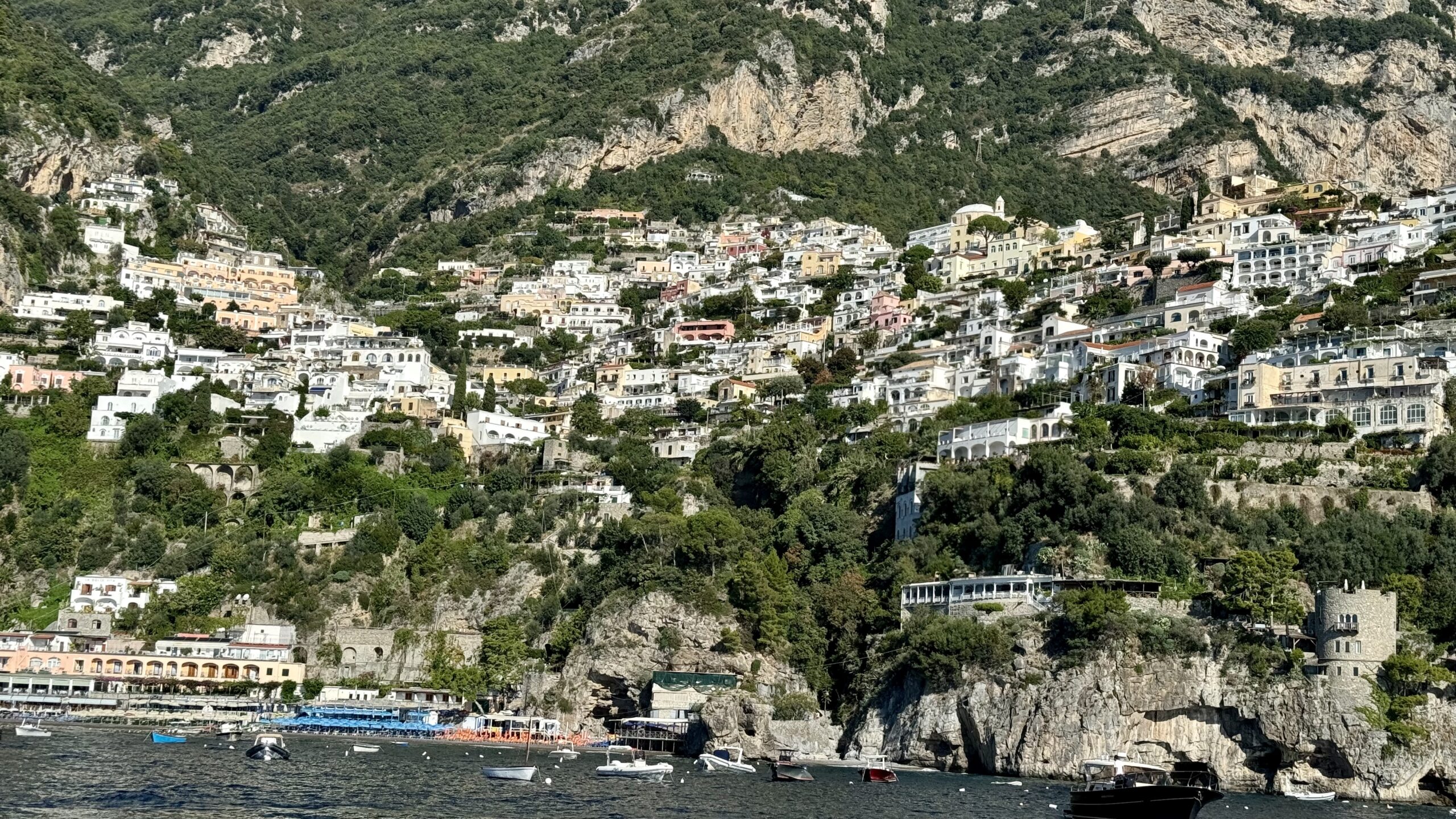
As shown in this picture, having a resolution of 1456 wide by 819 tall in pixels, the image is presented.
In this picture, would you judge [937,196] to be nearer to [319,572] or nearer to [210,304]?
[210,304]

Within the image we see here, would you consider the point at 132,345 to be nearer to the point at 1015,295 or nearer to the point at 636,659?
A: the point at 636,659

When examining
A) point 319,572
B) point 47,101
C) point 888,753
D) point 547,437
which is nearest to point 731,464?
point 547,437

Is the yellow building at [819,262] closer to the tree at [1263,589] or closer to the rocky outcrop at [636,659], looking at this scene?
the rocky outcrop at [636,659]

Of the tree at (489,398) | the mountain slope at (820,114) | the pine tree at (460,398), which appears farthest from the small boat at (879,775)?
the mountain slope at (820,114)

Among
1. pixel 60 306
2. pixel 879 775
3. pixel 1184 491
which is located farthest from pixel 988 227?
pixel 879 775

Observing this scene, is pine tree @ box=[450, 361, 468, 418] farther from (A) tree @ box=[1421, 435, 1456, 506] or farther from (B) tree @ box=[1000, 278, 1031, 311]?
(A) tree @ box=[1421, 435, 1456, 506]

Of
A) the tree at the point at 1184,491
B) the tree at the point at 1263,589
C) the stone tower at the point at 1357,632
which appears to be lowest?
the stone tower at the point at 1357,632

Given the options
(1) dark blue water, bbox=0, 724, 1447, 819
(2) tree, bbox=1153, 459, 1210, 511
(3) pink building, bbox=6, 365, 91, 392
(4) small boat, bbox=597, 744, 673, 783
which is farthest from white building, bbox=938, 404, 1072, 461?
(3) pink building, bbox=6, 365, 91, 392
